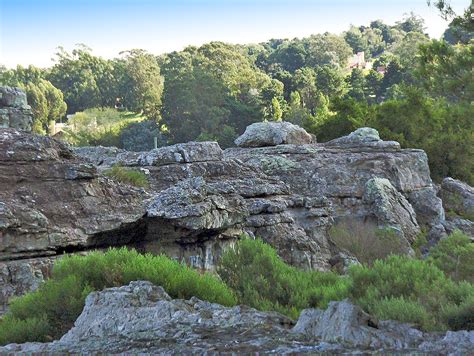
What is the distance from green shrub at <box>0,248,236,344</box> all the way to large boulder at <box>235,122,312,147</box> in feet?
40.0

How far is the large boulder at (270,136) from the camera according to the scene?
18.0 metres

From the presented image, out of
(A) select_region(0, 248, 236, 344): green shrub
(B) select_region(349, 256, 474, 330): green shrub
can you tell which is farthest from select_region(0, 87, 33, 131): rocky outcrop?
(B) select_region(349, 256, 474, 330): green shrub

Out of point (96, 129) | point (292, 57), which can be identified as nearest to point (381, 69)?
point (292, 57)

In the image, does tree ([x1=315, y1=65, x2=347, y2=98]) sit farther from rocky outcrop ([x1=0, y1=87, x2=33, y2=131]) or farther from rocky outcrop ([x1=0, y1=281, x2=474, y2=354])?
rocky outcrop ([x1=0, y1=281, x2=474, y2=354])

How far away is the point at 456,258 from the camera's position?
914 centimetres

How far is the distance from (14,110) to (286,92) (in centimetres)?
4858

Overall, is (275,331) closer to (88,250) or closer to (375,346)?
(375,346)

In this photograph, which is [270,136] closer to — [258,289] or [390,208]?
[390,208]

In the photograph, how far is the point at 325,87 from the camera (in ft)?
194

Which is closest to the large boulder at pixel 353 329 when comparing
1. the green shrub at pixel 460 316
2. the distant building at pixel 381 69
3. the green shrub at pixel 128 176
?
the green shrub at pixel 460 316

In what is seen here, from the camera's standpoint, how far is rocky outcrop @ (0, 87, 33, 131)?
13664 millimetres

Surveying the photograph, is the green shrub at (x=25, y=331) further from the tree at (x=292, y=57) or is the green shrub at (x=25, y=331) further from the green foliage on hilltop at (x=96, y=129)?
the tree at (x=292, y=57)

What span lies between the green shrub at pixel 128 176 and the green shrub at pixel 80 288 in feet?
15.6

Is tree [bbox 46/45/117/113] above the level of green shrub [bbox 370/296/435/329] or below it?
above
